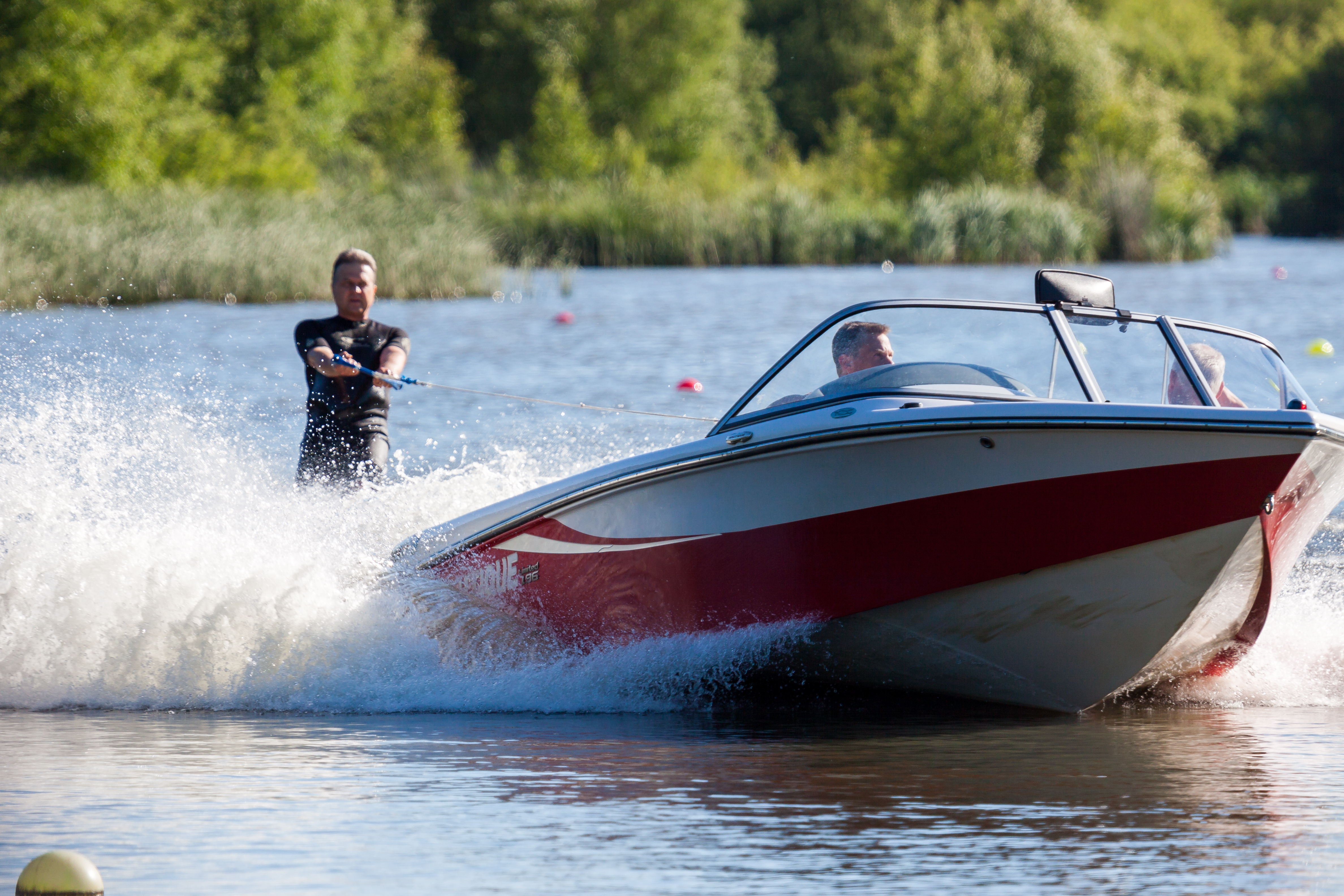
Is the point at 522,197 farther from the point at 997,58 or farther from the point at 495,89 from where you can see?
the point at 495,89

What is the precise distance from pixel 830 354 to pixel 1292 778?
2.20m

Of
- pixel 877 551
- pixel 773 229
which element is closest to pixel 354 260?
pixel 877 551

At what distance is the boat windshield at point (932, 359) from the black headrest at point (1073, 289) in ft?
0.34

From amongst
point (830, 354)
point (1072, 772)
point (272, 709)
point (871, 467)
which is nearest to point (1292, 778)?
point (1072, 772)

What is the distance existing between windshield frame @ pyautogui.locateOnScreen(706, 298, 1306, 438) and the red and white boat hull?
0.88 feet

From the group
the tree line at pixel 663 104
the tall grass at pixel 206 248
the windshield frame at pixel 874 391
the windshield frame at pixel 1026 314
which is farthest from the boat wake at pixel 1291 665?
the tree line at pixel 663 104

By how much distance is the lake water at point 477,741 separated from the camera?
436 cm

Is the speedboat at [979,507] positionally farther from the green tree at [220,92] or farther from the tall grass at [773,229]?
the green tree at [220,92]

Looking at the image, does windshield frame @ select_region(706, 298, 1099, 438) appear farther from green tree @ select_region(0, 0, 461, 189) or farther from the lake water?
green tree @ select_region(0, 0, 461, 189)

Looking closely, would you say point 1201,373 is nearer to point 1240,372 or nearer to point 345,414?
point 1240,372

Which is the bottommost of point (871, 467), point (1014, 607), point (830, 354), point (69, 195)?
point (1014, 607)

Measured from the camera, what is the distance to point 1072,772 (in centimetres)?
540

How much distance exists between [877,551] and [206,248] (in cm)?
2046

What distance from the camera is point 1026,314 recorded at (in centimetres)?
639
